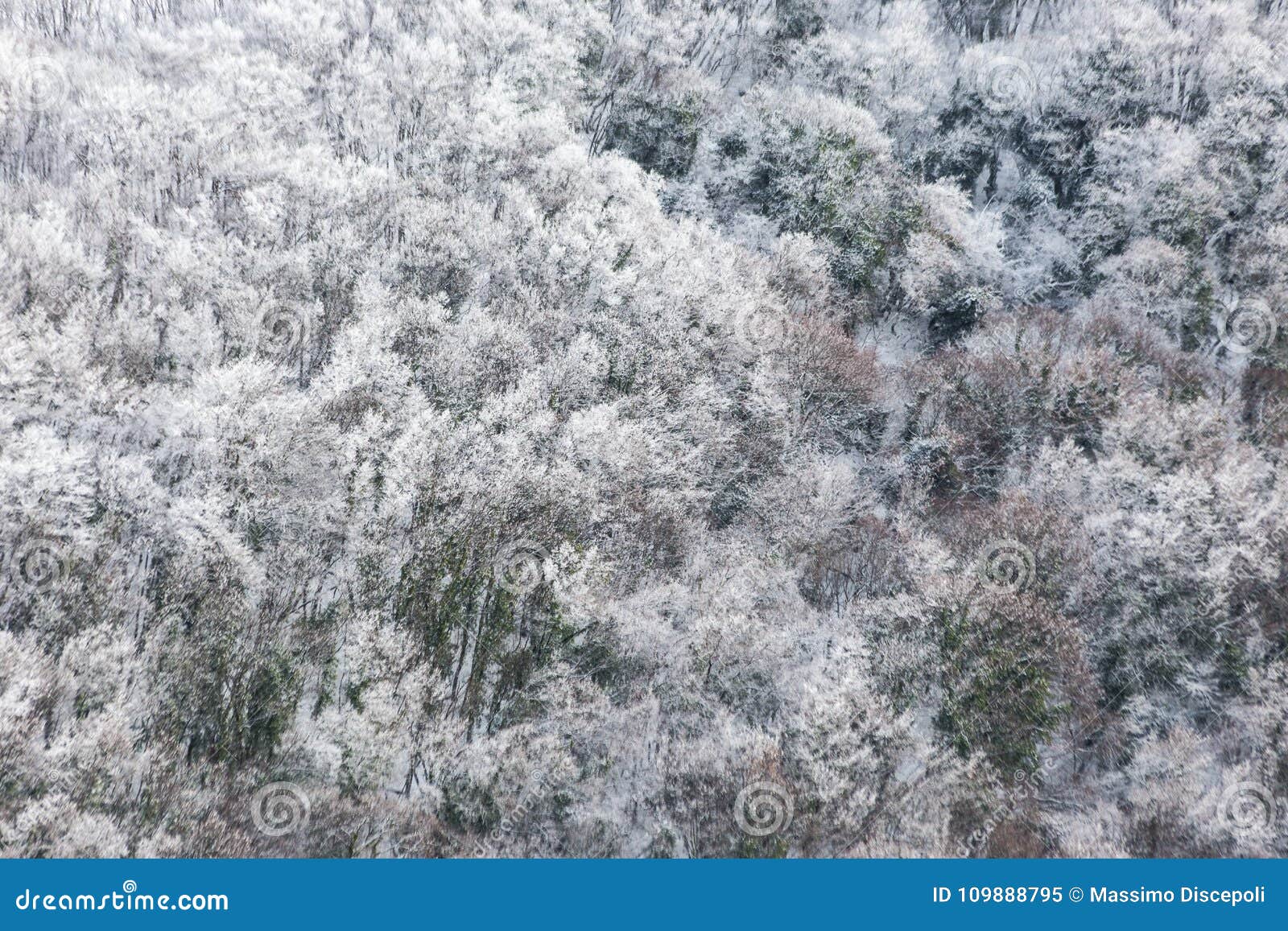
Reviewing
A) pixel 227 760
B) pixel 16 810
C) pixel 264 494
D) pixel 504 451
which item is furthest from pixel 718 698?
pixel 16 810

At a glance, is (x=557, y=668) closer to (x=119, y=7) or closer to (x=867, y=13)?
(x=119, y=7)

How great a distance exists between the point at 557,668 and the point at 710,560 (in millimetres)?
10343

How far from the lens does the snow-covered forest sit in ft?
101

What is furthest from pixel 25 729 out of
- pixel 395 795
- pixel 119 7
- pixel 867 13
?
pixel 867 13

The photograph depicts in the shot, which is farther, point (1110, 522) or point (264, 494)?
point (1110, 522)

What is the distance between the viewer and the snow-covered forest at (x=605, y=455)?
3092 cm

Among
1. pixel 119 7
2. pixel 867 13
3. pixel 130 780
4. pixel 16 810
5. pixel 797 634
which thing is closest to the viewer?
pixel 16 810

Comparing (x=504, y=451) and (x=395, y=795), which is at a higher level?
(x=504, y=451)

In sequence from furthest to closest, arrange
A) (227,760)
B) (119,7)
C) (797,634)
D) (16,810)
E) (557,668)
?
Answer: (119,7), (797,634), (557,668), (227,760), (16,810)

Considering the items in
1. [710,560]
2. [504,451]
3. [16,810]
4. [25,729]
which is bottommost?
[16,810]

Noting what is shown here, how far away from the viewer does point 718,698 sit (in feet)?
120

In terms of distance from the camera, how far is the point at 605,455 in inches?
1638

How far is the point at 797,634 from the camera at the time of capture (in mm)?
39438

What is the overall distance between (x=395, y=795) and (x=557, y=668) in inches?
320
